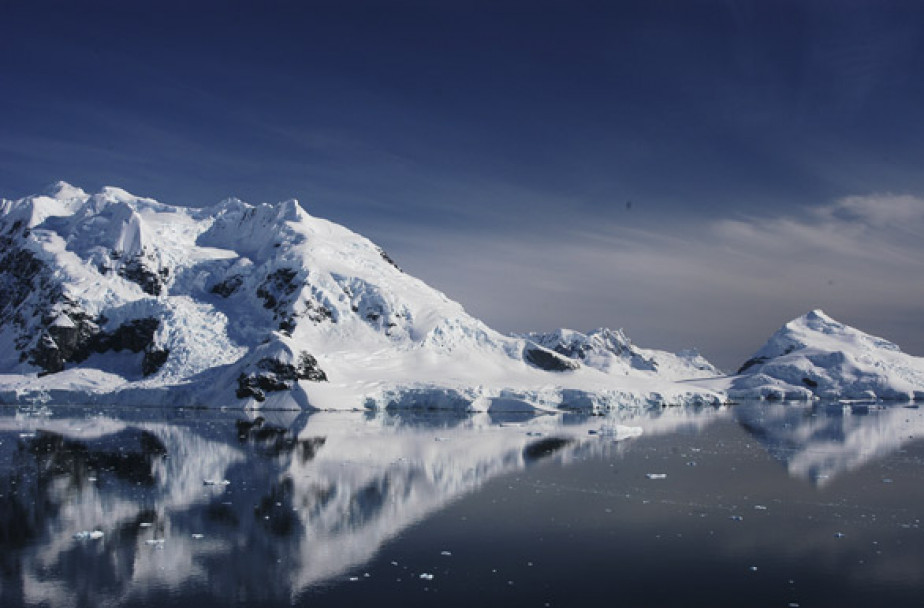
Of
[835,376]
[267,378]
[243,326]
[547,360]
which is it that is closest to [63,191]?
[243,326]

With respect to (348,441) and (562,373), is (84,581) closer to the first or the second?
(348,441)

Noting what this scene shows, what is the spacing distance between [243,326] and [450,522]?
8488cm

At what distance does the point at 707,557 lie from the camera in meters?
24.8

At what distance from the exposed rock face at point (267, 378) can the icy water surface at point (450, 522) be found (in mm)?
28593

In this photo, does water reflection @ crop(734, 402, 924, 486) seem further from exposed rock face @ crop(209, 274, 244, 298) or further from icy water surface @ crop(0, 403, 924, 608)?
exposed rock face @ crop(209, 274, 244, 298)

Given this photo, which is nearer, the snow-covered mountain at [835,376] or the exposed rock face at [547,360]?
the exposed rock face at [547,360]

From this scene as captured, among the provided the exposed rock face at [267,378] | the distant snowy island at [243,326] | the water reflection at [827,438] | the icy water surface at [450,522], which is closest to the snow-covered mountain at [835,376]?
the distant snowy island at [243,326]

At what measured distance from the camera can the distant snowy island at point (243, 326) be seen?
297 ft

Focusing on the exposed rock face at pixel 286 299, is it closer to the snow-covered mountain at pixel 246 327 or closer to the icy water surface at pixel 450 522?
the snow-covered mountain at pixel 246 327

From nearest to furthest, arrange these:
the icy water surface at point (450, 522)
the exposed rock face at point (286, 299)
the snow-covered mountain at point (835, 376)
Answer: the icy water surface at point (450, 522), the exposed rock face at point (286, 299), the snow-covered mountain at point (835, 376)

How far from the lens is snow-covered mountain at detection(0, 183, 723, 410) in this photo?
90.4 metres

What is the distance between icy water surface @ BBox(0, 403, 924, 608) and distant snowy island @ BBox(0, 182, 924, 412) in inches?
1301

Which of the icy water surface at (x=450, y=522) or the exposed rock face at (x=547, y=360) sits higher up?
the exposed rock face at (x=547, y=360)

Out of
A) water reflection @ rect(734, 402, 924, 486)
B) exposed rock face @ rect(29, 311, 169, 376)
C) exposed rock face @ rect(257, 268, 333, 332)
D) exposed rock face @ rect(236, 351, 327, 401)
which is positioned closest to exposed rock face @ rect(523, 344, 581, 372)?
water reflection @ rect(734, 402, 924, 486)
